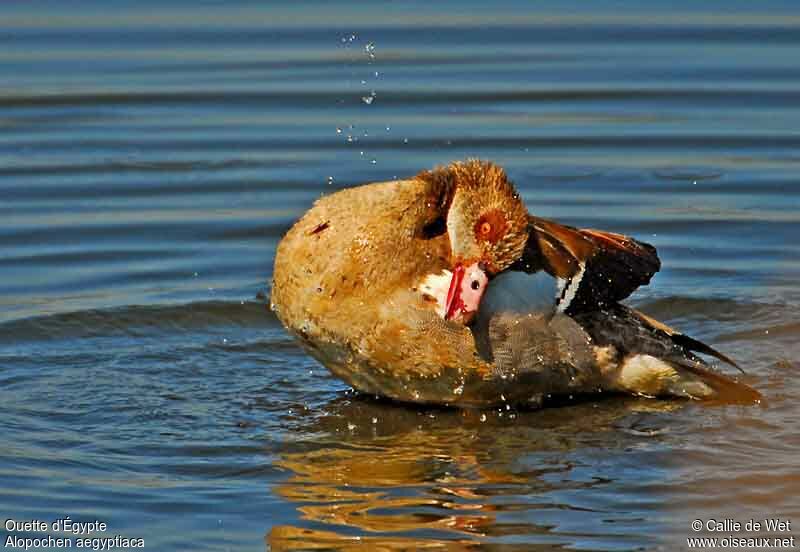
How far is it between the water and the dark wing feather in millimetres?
512

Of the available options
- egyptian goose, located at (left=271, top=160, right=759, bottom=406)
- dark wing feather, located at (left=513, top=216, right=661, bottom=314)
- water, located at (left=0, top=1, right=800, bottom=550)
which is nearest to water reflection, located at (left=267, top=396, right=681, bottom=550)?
water, located at (left=0, top=1, right=800, bottom=550)

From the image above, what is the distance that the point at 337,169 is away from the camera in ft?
39.2

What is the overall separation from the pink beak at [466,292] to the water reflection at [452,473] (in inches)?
23.1

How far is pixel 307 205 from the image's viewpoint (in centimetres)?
1141

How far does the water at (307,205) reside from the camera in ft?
23.2

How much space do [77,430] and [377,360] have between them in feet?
4.32

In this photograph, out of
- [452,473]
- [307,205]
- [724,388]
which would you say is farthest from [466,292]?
[307,205]

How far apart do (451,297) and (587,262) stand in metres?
0.96

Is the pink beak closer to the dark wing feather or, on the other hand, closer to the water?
the dark wing feather

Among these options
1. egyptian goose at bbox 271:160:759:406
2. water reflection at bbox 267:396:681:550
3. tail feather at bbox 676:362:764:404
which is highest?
egyptian goose at bbox 271:160:759:406

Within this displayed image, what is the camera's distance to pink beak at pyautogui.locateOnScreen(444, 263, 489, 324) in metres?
7.69

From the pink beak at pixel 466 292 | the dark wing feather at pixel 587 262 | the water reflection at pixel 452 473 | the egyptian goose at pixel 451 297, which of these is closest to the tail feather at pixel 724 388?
the egyptian goose at pixel 451 297

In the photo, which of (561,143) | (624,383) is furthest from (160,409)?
(561,143)

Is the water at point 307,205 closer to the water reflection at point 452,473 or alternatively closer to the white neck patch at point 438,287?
the water reflection at point 452,473
